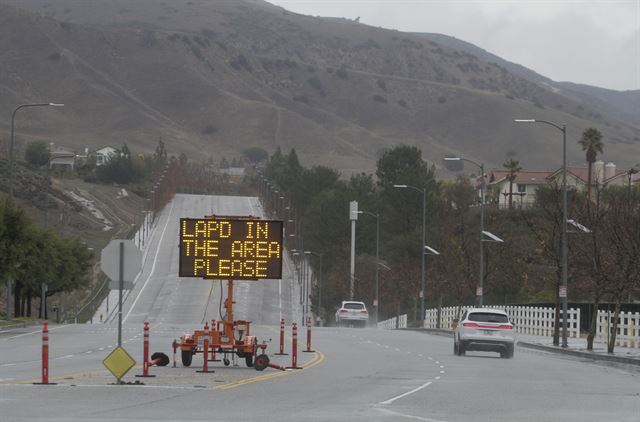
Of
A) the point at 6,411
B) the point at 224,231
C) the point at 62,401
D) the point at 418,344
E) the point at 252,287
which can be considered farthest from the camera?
the point at 252,287

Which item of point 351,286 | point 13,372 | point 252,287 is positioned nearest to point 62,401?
point 13,372

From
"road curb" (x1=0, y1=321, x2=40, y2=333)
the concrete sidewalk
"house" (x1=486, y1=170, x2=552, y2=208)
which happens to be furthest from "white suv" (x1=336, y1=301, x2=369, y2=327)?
"house" (x1=486, y1=170, x2=552, y2=208)

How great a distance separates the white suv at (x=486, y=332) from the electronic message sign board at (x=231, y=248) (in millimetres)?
12205

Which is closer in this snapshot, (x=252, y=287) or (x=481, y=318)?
(x=481, y=318)

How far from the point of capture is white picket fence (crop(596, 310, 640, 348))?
5203 centimetres

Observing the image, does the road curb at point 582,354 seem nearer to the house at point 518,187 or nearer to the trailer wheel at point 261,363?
the trailer wheel at point 261,363

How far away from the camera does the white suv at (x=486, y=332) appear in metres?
44.2

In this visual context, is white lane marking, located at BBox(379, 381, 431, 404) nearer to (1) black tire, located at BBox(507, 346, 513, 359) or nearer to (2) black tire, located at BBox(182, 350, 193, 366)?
(2) black tire, located at BBox(182, 350, 193, 366)

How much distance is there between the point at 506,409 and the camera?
2302 cm

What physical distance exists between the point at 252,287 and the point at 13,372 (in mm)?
103066

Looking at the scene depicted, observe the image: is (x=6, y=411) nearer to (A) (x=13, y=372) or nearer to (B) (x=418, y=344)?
(A) (x=13, y=372)

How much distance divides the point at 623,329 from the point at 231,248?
91.3ft

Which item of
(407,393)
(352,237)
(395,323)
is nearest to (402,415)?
(407,393)

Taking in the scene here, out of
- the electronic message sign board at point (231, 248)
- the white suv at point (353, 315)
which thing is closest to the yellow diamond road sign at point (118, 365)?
the electronic message sign board at point (231, 248)
